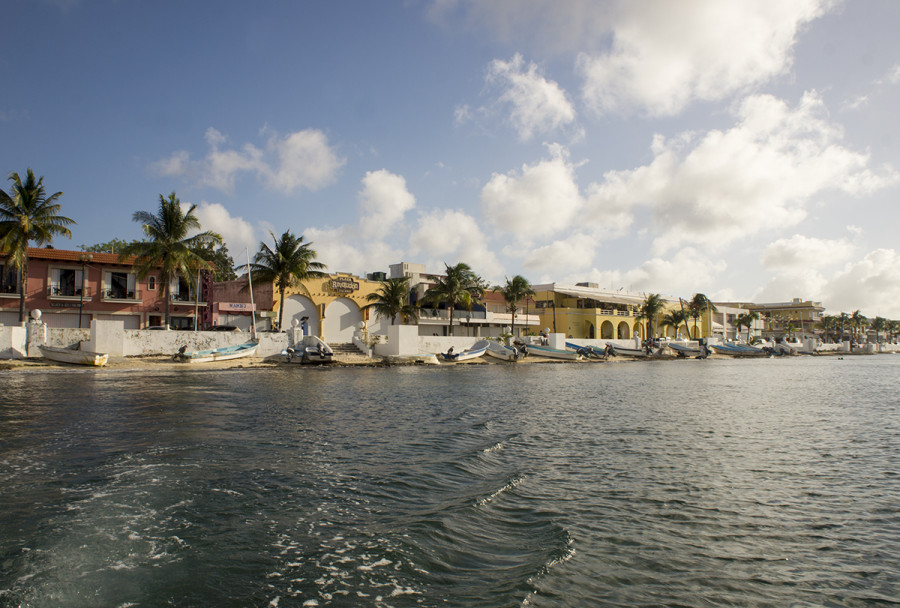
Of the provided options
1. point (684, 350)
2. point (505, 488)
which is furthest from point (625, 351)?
point (505, 488)

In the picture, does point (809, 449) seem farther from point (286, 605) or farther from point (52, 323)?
point (52, 323)

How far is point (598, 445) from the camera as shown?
41.3ft

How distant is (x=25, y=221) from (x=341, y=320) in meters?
25.0

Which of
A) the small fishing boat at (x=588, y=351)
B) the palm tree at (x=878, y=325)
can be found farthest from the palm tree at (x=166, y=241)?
the palm tree at (x=878, y=325)

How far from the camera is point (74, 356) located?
104 ft

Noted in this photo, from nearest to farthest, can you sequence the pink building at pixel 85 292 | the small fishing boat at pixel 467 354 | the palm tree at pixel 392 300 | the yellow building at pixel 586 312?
the pink building at pixel 85 292, the small fishing boat at pixel 467 354, the palm tree at pixel 392 300, the yellow building at pixel 586 312

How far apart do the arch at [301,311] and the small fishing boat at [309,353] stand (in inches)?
254

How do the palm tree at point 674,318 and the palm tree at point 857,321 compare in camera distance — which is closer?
the palm tree at point 674,318

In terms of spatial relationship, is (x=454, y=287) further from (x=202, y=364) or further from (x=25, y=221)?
(x=25, y=221)

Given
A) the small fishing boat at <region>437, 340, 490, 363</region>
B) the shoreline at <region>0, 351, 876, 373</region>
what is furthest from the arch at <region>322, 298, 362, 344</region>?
the small fishing boat at <region>437, 340, 490, 363</region>

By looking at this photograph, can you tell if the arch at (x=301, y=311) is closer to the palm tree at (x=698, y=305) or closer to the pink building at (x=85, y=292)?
the pink building at (x=85, y=292)

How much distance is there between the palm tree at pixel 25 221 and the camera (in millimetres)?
36219

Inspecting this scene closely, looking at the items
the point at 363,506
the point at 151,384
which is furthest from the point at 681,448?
the point at 151,384

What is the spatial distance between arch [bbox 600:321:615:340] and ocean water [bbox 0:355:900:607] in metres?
60.8
